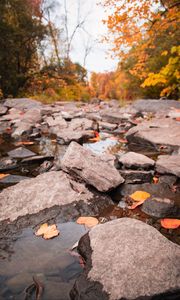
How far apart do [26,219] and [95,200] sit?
579 millimetres

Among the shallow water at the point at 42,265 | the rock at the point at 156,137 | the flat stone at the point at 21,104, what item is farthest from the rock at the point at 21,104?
the shallow water at the point at 42,265

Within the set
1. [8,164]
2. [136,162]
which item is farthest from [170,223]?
[8,164]

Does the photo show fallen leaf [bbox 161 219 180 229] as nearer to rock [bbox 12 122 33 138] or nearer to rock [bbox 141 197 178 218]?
rock [bbox 141 197 178 218]

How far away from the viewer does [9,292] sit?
3.56 feet

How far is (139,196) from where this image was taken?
6.44 ft

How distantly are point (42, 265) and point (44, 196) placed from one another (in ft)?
2.24

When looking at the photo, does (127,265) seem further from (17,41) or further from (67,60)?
(67,60)

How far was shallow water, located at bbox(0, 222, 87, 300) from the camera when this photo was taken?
43.4 inches

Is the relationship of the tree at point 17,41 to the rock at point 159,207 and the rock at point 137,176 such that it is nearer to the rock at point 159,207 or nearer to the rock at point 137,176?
the rock at point 137,176

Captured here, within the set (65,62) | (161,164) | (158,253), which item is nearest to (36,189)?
(158,253)

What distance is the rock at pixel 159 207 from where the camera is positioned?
1.73 meters

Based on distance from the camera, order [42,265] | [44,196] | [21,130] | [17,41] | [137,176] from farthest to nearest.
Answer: [17,41]
[21,130]
[137,176]
[44,196]
[42,265]

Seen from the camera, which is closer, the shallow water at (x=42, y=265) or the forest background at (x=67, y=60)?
the shallow water at (x=42, y=265)

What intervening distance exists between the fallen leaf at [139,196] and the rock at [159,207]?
3.4 inches
